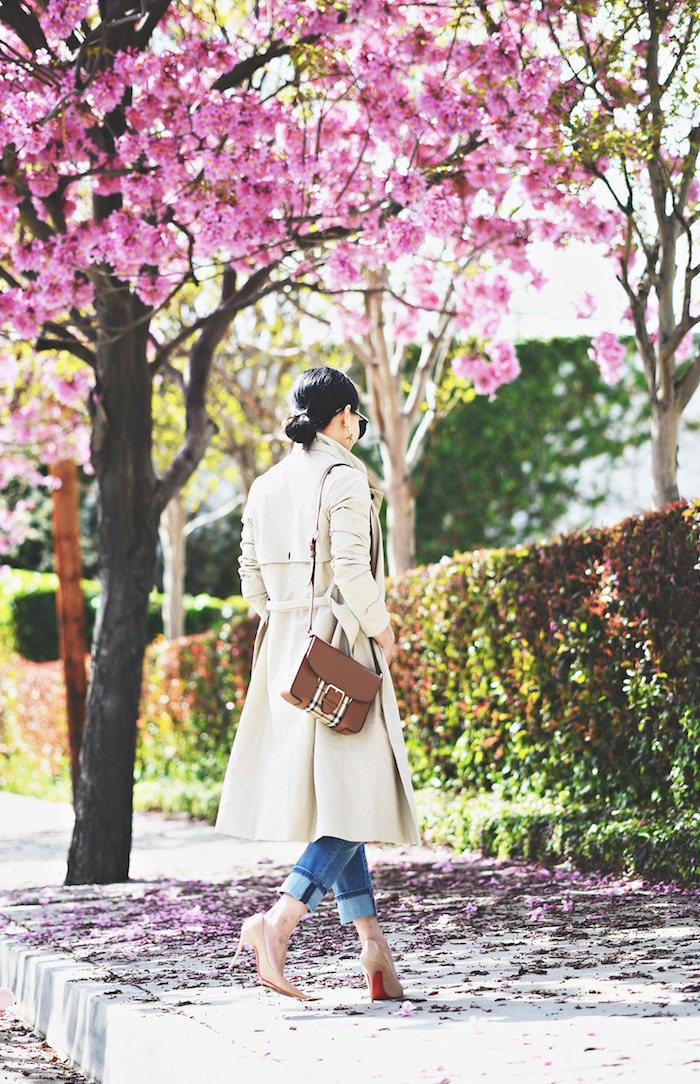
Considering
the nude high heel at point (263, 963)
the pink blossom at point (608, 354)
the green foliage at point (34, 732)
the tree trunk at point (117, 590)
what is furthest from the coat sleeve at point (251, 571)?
the green foliage at point (34, 732)

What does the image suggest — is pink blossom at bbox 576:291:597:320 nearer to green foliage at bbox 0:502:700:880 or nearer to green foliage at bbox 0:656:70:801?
green foliage at bbox 0:502:700:880

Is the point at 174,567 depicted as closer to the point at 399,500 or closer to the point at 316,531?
the point at 399,500

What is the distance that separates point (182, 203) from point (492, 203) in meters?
2.18

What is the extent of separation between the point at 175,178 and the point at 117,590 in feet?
7.77

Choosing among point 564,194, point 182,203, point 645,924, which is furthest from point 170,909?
point 564,194

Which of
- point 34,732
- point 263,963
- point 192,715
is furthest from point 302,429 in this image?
point 34,732

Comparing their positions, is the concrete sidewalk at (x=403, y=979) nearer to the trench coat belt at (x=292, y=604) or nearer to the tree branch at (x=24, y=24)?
the trench coat belt at (x=292, y=604)

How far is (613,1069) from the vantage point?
10.4 ft

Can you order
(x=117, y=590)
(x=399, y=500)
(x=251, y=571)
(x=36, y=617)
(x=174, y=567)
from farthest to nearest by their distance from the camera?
(x=36, y=617), (x=174, y=567), (x=399, y=500), (x=117, y=590), (x=251, y=571)

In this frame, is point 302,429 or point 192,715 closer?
point 302,429

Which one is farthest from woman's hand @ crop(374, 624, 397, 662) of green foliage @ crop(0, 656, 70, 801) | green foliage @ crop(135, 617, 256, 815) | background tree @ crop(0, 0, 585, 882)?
green foliage @ crop(0, 656, 70, 801)

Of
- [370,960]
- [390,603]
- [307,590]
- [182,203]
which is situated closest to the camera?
[370,960]

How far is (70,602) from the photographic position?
1115cm

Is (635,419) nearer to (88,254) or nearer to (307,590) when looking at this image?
(88,254)
